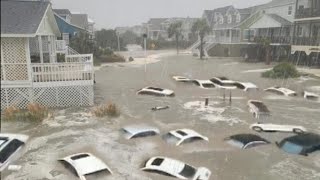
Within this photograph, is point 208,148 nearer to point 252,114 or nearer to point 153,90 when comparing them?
point 252,114

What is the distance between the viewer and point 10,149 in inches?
456

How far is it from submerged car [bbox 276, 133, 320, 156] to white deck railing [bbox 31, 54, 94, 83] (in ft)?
36.2

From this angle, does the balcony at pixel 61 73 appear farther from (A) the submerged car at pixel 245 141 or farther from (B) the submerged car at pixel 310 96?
(B) the submerged car at pixel 310 96

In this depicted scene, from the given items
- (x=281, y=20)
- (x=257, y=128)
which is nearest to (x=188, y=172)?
(x=257, y=128)

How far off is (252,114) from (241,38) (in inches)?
1594

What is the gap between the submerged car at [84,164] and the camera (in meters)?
9.99

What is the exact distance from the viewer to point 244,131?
14898 millimetres

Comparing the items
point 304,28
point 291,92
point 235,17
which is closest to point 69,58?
point 291,92

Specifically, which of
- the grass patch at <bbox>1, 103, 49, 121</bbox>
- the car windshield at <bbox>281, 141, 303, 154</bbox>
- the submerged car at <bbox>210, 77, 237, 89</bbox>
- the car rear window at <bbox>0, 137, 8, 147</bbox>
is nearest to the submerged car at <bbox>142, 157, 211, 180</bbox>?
the car windshield at <bbox>281, 141, 303, 154</bbox>

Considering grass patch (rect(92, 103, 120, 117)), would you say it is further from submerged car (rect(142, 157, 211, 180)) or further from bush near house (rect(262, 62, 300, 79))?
bush near house (rect(262, 62, 300, 79))

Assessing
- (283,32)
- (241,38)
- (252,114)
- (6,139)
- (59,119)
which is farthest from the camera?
(241,38)

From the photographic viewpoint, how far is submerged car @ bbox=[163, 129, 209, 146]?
13.2 meters

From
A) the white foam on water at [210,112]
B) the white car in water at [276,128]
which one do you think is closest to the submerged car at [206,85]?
the white foam on water at [210,112]

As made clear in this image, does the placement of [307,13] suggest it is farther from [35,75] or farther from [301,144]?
[35,75]
